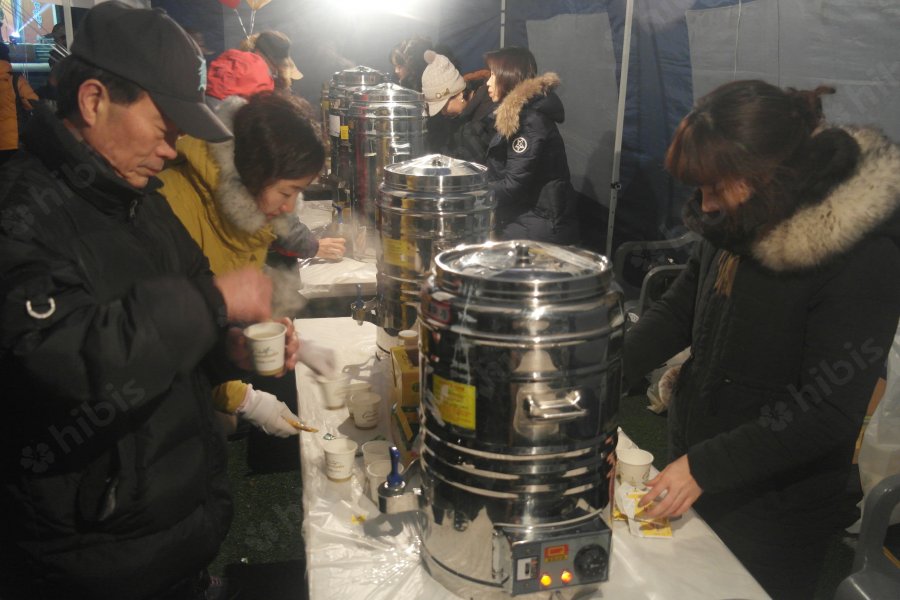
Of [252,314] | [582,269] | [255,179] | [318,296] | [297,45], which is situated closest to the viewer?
[582,269]

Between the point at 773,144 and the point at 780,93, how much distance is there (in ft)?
0.51

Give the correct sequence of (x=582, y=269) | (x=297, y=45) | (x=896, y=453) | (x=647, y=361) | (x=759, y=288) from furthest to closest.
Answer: (x=297, y=45) → (x=896, y=453) → (x=647, y=361) → (x=759, y=288) → (x=582, y=269)

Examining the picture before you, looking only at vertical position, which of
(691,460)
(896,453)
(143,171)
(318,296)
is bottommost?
(896,453)

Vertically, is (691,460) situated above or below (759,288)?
below

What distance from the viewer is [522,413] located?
1.45 meters

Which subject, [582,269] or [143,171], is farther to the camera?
[143,171]

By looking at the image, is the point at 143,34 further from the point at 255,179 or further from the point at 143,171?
the point at 255,179

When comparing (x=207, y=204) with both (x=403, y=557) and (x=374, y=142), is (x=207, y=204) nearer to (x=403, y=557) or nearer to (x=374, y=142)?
(x=403, y=557)

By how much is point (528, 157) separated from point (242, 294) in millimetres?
3628

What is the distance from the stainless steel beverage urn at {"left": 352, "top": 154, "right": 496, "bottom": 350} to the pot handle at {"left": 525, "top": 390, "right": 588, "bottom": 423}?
1.46 meters

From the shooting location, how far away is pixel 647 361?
2.33m

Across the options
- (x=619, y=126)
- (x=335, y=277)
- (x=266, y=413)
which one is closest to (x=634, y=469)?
(x=266, y=413)

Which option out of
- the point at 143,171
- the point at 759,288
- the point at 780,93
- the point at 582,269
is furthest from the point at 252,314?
the point at 780,93

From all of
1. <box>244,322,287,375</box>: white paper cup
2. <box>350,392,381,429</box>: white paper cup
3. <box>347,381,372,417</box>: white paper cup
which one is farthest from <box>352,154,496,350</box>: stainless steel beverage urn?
<box>244,322,287,375</box>: white paper cup
